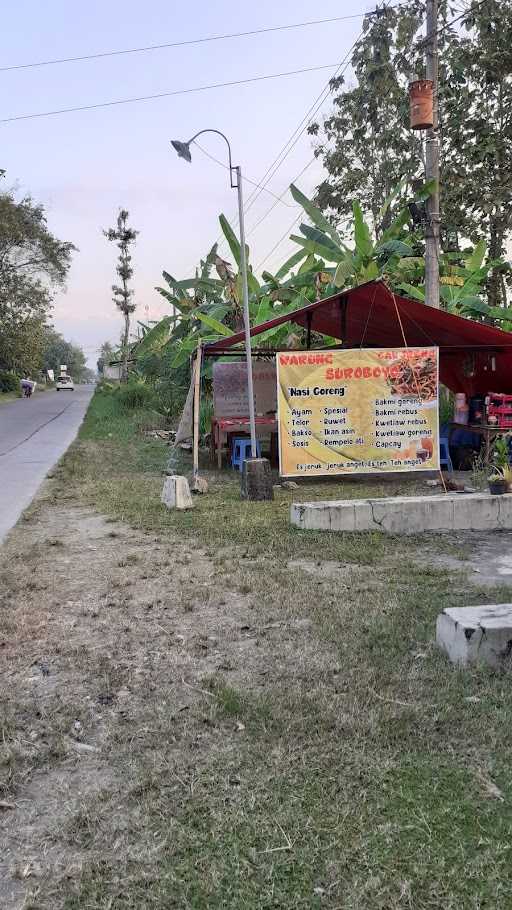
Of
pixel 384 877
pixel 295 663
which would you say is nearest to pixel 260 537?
pixel 295 663

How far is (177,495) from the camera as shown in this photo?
27.7 feet

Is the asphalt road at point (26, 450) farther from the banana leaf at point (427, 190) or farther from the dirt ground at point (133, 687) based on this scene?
the banana leaf at point (427, 190)

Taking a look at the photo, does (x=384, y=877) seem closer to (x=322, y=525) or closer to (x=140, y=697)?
(x=140, y=697)

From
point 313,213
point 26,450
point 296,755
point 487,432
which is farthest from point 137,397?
point 296,755

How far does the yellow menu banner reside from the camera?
9.48 m

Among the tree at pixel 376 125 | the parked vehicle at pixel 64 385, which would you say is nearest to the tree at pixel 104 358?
the parked vehicle at pixel 64 385

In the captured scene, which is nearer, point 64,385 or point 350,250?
point 350,250

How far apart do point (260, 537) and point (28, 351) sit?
126 feet

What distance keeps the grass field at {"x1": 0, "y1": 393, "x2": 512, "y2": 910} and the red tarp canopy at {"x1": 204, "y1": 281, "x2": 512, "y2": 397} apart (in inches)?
207

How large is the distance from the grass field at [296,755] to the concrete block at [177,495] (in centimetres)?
274

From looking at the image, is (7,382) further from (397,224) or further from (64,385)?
(397,224)

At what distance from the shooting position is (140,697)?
11.8 feet

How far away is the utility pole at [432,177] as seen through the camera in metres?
11.3

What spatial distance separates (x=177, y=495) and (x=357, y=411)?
109 inches
